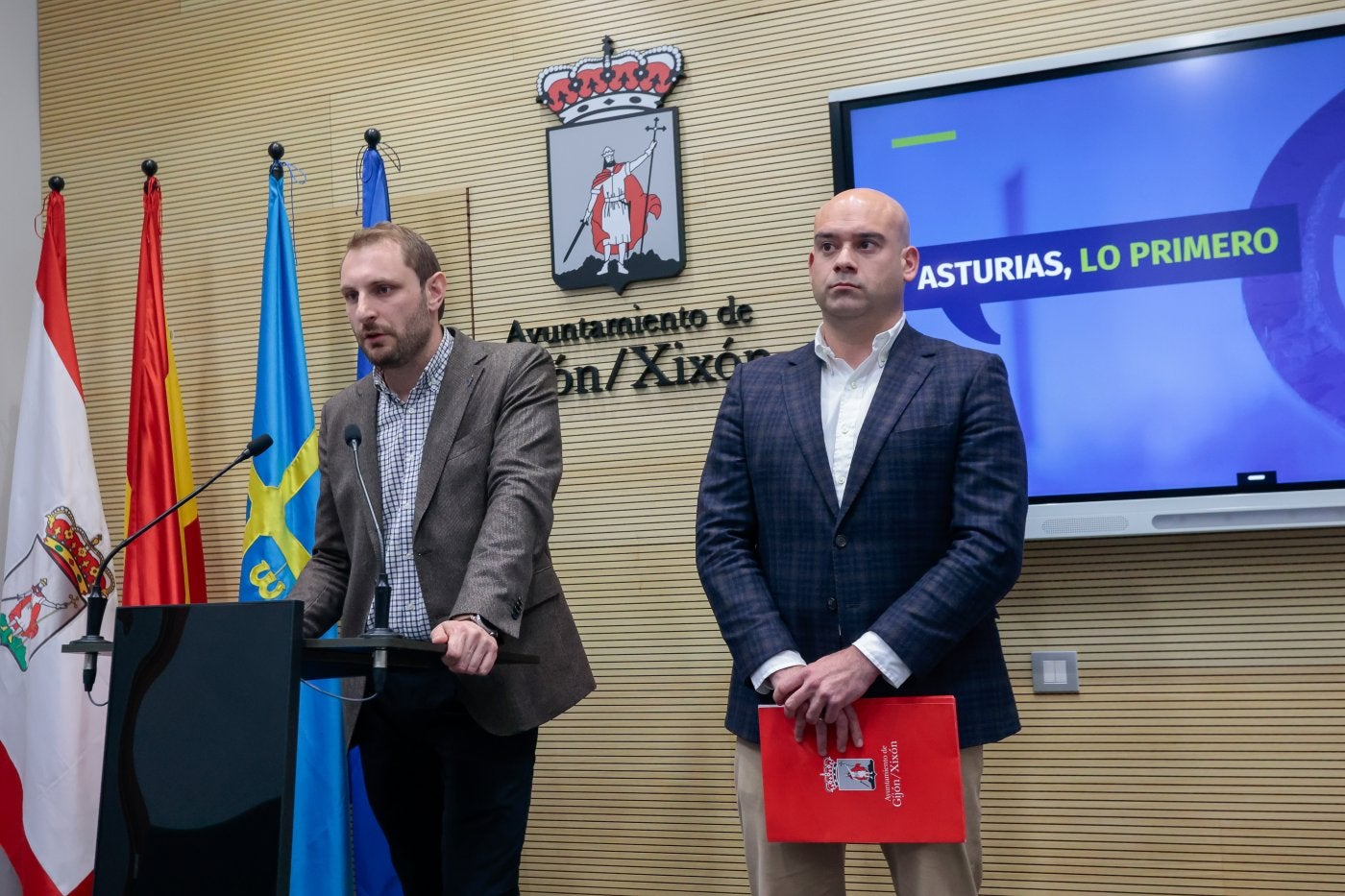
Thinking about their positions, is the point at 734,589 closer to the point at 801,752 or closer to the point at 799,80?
the point at 801,752

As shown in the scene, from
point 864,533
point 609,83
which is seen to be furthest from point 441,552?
point 609,83

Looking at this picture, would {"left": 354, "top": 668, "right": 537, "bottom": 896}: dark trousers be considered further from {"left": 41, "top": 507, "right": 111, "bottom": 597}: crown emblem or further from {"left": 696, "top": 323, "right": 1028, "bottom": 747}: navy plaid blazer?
{"left": 41, "top": 507, "right": 111, "bottom": 597}: crown emblem

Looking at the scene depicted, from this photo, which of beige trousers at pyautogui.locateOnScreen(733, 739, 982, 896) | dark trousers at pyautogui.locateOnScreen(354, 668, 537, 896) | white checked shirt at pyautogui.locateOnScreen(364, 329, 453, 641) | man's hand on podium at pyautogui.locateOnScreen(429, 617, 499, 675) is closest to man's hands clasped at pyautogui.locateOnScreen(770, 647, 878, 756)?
beige trousers at pyautogui.locateOnScreen(733, 739, 982, 896)

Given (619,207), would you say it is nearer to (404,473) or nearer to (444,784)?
(404,473)

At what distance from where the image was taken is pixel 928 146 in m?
2.96

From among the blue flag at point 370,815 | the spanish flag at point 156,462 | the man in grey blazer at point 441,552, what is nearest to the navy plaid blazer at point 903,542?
the man in grey blazer at point 441,552

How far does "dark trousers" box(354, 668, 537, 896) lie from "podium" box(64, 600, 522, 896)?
437mm

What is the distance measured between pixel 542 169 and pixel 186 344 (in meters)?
1.33

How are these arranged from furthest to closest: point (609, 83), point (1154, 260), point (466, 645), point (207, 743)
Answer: point (609, 83), point (1154, 260), point (466, 645), point (207, 743)

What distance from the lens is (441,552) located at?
2.24m

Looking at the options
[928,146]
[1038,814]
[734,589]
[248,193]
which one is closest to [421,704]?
[734,589]

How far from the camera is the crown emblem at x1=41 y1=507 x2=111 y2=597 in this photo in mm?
3482

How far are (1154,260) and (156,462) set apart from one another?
2770 millimetres

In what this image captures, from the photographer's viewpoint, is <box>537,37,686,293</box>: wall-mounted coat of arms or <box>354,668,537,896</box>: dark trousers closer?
<box>354,668,537,896</box>: dark trousers
